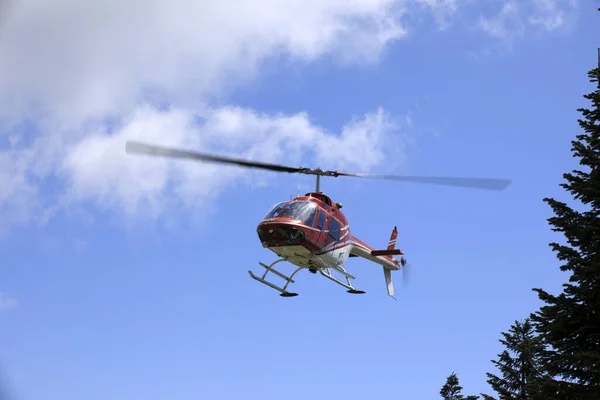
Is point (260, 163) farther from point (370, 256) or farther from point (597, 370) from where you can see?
point (597, 370)

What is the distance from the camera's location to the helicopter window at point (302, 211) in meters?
28.2

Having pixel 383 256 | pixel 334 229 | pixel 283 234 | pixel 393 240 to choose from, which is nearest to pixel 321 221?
pixel 334 229

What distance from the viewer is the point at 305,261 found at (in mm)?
29812

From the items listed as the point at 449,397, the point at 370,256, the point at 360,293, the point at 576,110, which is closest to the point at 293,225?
the point at 360,293

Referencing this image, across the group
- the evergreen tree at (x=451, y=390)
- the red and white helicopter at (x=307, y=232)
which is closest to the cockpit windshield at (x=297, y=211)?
the red and white helicopter at (x=307, y=232)

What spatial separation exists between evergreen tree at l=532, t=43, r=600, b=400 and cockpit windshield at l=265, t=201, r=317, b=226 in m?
12.2

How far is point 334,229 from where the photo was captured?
30.6 metres

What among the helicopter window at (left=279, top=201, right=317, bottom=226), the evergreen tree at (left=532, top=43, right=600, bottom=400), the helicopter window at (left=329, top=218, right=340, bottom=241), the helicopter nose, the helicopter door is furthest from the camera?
the helicopter window at (left=329, top=218, right=340, bottom=241)

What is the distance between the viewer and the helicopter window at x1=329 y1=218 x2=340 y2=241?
30.2m

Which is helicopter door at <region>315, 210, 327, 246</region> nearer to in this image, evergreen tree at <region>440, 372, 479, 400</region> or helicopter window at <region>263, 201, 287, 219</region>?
helicopter window at <region>263, 201, 287, 219</region>

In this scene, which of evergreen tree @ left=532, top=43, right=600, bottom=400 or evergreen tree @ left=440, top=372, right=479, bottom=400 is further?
evergreen tree @ left=440, top=372, right=479, bottom=400

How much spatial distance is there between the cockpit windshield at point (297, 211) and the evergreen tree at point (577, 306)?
40.1 ft

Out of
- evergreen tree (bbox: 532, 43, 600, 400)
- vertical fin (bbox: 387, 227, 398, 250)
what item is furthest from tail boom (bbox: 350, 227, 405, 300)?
evergreen tree (bbox: 532, 43, 600, 400)

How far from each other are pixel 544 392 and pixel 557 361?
3.16 feet
